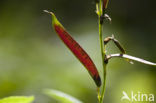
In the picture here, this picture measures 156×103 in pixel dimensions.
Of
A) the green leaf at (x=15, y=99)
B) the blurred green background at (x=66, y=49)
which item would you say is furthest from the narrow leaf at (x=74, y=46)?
the blurred green background at (x=66, y=49)

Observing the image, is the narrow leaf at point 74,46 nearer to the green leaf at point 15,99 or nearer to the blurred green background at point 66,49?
the green leaf at point 15,99

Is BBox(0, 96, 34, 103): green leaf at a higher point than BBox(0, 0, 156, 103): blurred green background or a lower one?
lower

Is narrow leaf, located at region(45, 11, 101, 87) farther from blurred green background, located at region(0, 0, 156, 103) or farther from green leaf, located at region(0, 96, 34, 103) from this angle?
blurred green background, located at region(0, 0, 156, 103)

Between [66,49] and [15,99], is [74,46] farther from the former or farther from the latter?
[66,49]

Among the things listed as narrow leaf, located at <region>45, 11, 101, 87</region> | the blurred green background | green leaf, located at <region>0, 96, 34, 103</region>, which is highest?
the blurred green background

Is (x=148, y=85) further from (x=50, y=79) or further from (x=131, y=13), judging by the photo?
(x=131, y=13)

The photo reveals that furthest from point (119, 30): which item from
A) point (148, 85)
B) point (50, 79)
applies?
point (50, 79)

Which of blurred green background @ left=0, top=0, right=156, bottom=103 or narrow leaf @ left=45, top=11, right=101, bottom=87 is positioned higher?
blurred green background @ left=0, top=0, right=156, bottom=103

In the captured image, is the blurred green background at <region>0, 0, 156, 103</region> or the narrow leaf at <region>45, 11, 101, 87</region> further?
the blurred green background at <region>0, 0, 156, 103</region>

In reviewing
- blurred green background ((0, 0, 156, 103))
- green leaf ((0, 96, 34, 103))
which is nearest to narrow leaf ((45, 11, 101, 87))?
green leaf ((0, 96, 34, 103))
